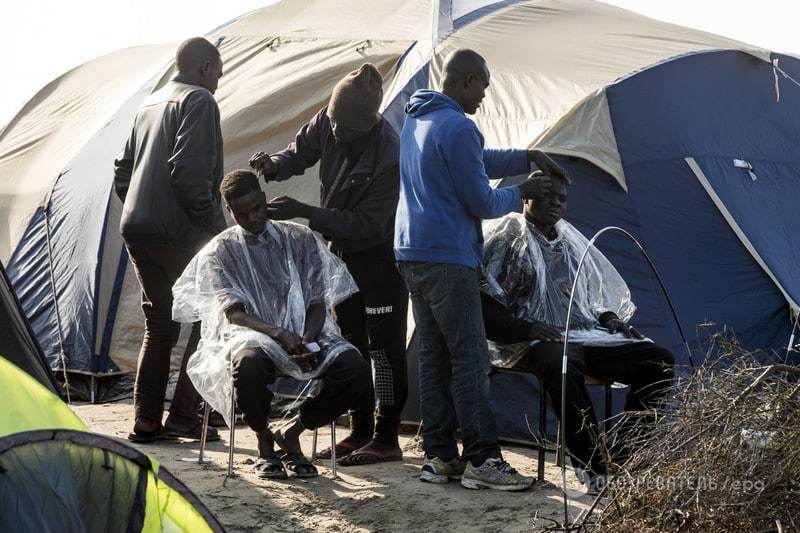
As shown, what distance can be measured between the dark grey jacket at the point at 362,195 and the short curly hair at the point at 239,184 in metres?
0.31

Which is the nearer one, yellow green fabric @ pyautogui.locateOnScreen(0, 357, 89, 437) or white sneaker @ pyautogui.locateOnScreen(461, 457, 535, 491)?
yellow green fabric @ pyautogui.locateOnScreen(0, 357, 89, 437)

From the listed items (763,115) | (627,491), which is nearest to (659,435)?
(627,491)

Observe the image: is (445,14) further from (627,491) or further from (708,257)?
(627,491)

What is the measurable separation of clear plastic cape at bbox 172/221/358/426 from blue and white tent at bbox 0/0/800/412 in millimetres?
→ 1509

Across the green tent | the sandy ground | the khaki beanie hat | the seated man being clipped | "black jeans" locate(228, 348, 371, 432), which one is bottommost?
the sandy ground

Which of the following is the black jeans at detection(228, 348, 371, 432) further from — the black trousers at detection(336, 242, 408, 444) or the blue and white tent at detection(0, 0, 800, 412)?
the blue and white tent at detection(0, 0, 800, 412)

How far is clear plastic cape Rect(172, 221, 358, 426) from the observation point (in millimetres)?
5625

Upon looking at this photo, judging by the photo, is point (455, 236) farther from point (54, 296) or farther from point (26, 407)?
point (54, 296)

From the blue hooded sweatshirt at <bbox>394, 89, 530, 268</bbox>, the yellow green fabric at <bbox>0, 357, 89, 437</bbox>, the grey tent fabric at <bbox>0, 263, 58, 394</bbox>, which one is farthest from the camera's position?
the blue hooded sweatshirt at <bbox>394, 89, 530, 268</bbox>

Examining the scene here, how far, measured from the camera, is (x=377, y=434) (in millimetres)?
6051

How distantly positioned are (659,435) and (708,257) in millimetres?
2968

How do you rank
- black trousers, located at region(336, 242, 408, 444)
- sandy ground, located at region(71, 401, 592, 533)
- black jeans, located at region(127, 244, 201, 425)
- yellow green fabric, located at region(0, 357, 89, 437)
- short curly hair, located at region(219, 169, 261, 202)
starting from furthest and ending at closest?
black jeans, located at region(127, 244, 201, 425), black trousers, located at region(336, 242, 408, 444), short curly hair, located at region(219, 169, 261, 202), sandy ground, located at region(71, 401, 592, 533), yellow green fabric, located at region(0, 357, 89, 437)

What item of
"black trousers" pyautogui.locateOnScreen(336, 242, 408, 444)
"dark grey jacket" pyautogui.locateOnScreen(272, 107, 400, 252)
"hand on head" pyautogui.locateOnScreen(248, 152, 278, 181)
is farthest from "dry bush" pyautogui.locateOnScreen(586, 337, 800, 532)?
"hand on head" pyautogui.locateOnScreen(248, 152, 278, 181)

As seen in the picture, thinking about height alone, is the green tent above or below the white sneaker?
above
